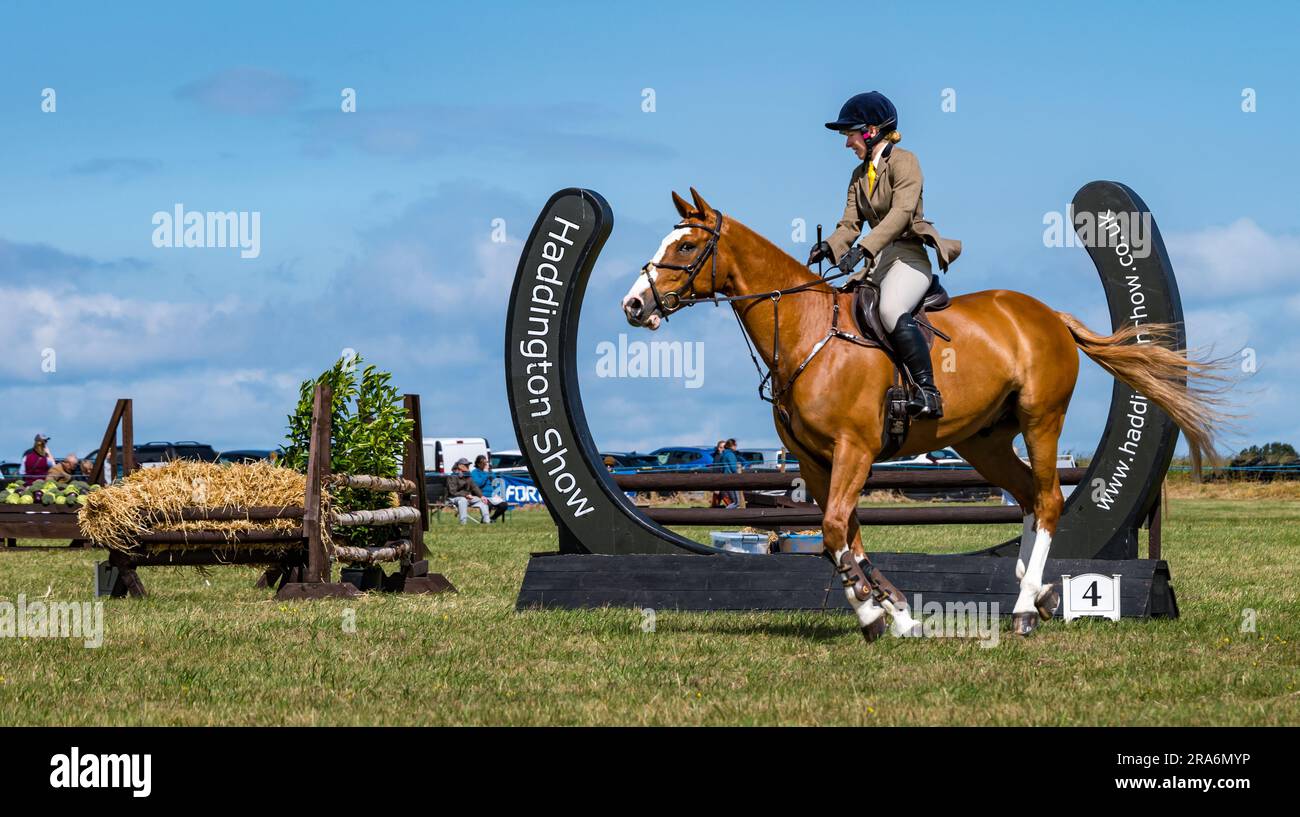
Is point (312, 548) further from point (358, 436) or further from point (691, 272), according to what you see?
point (691, 272)

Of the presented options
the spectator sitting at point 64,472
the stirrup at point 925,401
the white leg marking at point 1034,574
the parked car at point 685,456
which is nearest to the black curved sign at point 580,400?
the white leg marking at point 1034,574

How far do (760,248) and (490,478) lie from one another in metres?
28.9

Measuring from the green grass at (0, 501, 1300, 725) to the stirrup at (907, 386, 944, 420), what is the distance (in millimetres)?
1349

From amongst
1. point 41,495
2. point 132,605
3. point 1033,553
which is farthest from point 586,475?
point 41,495

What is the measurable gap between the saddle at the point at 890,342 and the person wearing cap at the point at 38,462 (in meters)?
19.6

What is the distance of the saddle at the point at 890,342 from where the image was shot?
8891 mm

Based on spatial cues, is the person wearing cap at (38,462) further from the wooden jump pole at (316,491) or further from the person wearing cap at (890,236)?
the person wearing cap at (890,236)

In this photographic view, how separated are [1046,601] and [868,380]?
1.89 meters

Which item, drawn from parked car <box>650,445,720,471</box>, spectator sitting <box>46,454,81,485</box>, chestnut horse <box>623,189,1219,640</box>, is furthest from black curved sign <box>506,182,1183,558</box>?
parked car <box>650,445,720,471</box>

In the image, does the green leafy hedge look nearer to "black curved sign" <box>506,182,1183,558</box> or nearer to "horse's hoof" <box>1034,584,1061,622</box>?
"black curved sign" <box>506,182,1183,558</box>

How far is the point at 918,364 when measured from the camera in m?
8.81

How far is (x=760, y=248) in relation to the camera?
29.9 feet

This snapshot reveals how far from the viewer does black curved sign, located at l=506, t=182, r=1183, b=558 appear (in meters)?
10.3
